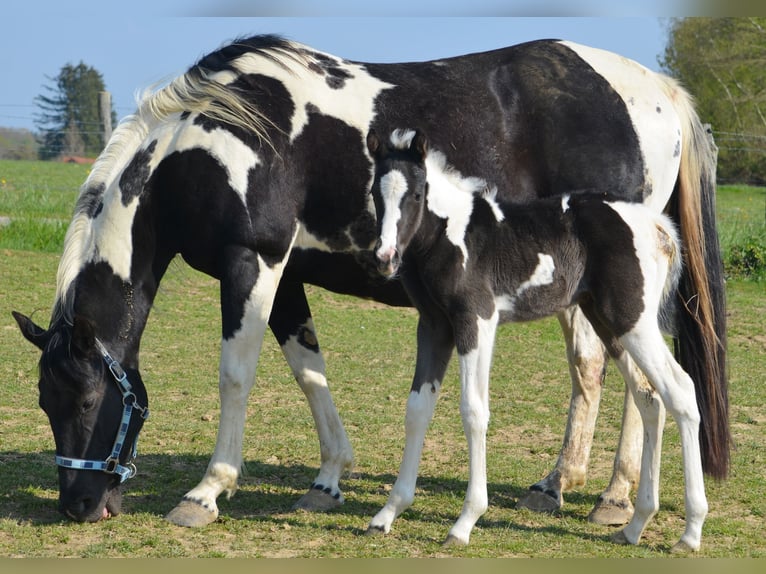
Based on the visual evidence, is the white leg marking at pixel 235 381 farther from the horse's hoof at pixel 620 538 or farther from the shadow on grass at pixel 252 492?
the horse's hoof at pixel 620 538

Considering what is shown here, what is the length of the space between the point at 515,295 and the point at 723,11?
5.53 feet

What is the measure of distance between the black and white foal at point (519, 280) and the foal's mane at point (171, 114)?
1.04 meters

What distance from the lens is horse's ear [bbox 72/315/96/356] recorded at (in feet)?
16.2

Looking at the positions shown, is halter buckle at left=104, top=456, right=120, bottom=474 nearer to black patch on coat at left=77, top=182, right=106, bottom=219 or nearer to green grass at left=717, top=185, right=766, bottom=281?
black patch on coat at left=77, top=182, right=106, bottom=219

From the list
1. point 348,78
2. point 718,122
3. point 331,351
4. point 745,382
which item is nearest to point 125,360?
point 348,78

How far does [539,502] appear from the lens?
5.49 m

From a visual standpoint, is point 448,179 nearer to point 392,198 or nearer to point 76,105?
point 392,198

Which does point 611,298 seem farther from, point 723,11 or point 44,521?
point 44,521

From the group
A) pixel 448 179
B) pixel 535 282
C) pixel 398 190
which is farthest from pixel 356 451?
pixel 398 190

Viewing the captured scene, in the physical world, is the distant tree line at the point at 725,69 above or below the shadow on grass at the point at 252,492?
above

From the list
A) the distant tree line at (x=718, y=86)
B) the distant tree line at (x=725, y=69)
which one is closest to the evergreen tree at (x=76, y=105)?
the distant tree line at (x=718, y=86)

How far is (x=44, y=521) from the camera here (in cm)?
514

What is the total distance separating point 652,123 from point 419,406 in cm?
231

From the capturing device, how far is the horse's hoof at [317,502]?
215 inches
